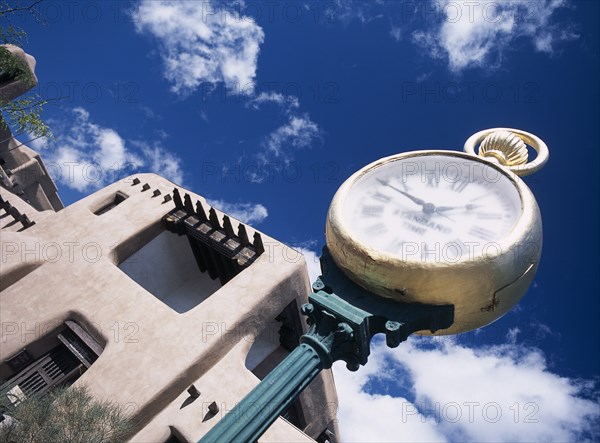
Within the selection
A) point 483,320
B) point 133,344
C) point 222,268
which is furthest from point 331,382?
point 483,320

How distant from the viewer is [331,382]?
1423 centimetres

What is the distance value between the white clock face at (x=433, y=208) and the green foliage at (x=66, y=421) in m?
5.55

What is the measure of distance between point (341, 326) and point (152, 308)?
18.8 feet

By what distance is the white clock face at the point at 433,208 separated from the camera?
26.8ft

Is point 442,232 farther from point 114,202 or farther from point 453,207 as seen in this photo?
point 114,202

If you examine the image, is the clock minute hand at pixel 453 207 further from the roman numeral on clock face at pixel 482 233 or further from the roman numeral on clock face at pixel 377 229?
the roman numeral on clock face at pixel 377 229

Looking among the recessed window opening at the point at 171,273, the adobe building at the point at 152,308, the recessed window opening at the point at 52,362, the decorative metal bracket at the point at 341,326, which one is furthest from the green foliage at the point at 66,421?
the recessed window opening at the point at 171,273

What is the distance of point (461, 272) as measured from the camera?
306 inches

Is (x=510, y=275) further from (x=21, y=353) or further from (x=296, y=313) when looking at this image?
(x=21, y=353)

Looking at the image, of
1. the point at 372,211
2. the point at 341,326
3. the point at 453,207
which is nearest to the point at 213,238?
the point at 372,211

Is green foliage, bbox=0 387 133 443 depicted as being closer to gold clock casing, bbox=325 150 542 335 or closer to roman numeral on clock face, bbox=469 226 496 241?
gold clock casing, bbox=325 150 542 335

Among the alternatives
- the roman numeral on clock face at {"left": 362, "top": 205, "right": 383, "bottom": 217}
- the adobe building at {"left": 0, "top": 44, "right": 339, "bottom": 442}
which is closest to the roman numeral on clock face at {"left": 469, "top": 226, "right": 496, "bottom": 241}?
the roman numeral on clock face at {"left": 362, "top": 205, "right": 383, "bottom": 217}

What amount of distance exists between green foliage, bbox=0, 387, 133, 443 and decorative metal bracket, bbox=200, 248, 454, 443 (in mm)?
3726

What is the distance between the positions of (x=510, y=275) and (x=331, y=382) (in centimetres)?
747
